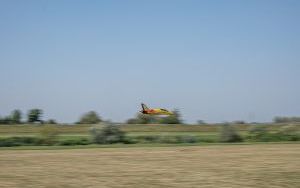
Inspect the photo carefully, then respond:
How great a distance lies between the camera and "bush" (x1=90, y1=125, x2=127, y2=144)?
5438 cm

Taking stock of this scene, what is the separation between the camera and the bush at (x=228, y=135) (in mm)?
56594

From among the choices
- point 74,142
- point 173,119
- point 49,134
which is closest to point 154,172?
point 74,142

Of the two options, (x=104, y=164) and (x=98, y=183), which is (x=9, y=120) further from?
(x=98, y=183)

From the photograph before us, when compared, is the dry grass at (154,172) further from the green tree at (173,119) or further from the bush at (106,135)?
the green tree at (173,119)

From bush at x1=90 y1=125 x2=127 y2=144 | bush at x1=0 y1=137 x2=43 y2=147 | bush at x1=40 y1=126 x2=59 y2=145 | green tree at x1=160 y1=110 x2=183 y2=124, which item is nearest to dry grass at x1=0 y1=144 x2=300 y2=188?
bush at x1=0 y1=137 x2=43 y2=147

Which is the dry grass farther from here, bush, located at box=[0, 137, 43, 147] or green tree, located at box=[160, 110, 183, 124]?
green tree, located at box=[160, 110, 183, 124]

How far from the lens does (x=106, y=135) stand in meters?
55.0

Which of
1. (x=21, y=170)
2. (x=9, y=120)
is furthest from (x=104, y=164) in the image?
(x=9, y=120)

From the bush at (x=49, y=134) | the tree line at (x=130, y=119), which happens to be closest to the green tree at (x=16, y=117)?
the tree line at (x=130, y=119)

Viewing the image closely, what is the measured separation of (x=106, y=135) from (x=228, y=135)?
40.8ft

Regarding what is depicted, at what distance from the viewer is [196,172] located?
22.6 m

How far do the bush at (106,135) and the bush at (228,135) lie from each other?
33.2ft

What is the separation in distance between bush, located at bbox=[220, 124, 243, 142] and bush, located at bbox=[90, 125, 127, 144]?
33.2ft

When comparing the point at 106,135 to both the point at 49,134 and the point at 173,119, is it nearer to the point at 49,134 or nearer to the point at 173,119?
the point at 49,134
